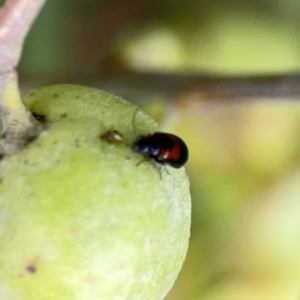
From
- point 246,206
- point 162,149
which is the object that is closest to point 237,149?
point 246,206

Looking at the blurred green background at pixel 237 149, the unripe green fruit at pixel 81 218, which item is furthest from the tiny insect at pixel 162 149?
the blurred green background at pixel 237 149

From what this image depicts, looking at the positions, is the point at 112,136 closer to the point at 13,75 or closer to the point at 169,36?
the point at 13,75

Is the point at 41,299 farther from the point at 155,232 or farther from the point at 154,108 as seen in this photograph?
the point at 154,108

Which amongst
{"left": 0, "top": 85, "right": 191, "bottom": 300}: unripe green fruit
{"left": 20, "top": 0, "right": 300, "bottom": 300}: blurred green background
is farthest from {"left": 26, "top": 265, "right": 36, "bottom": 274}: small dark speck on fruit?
{"left": 20, "top": 0, "right": 300, "bottom": 300}: blurred green background

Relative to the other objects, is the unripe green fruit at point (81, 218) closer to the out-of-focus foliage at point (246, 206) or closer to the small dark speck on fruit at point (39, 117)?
the small dark speck on fruit at point (39, 117)

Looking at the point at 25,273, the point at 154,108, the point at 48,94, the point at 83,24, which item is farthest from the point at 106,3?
the point at 25,273

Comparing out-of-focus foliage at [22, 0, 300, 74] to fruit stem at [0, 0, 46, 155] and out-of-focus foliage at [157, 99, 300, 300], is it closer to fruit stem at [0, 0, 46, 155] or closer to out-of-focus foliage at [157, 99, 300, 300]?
out-of-focus foliage at [157, 99, 300, 300]
